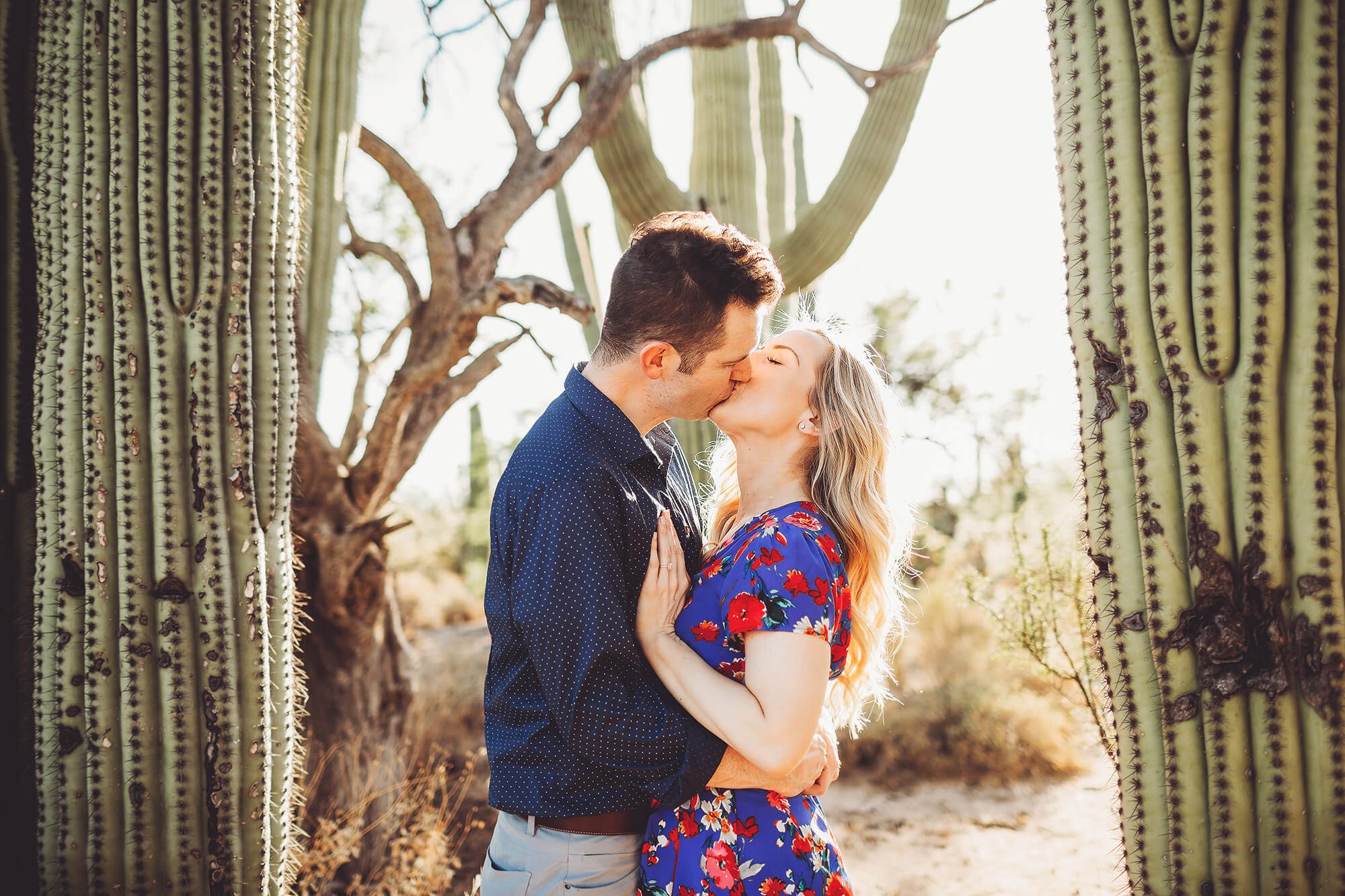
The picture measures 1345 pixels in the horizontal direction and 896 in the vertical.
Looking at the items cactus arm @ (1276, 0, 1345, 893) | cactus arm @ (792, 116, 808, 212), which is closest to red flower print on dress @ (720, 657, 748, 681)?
cactus arm @ (1276, 0, 1345, 893)

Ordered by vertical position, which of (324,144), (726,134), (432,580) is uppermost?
(726,134)

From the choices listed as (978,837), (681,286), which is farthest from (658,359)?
(978,837)

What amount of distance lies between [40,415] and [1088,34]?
110 inches

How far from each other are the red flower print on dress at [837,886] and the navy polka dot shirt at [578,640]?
0.40m

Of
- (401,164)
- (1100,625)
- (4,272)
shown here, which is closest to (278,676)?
(4,272)

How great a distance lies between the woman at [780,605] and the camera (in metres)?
1.86

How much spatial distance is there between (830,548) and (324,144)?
10.9 feet

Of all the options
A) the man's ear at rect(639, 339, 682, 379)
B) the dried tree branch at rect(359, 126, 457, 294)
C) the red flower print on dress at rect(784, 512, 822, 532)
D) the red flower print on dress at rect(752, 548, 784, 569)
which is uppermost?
the dried tree branch at rect(359, 126, 457, 294)

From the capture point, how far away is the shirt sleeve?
180 centimetres

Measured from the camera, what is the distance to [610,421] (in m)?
2.09

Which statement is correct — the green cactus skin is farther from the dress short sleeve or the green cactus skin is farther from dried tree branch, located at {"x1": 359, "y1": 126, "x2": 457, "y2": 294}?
the dress short sleeve

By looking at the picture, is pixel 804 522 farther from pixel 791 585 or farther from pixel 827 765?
pixel 827 765

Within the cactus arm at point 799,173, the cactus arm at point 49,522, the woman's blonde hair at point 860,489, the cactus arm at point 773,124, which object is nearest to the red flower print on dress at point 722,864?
the woman's blonde hair at point 860,489

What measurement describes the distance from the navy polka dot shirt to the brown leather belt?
47mm
